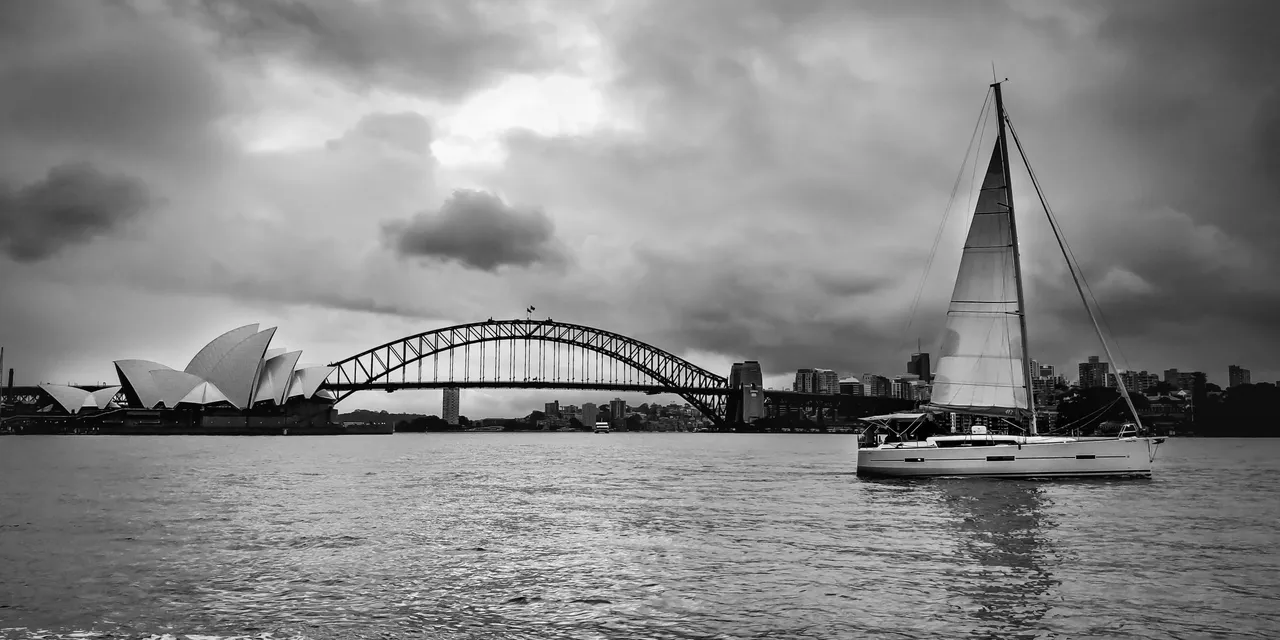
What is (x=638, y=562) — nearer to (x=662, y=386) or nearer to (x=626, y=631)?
(x=626, y=631)

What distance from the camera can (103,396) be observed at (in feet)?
458

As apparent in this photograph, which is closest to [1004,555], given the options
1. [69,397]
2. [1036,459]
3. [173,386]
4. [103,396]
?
[1036,459]

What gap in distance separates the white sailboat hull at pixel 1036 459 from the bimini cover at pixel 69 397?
13634cm

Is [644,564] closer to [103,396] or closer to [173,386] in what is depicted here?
[173,386]

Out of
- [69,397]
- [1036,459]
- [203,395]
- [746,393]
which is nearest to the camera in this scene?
[1036,459]

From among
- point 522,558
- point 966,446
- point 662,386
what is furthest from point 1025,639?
point 662,386

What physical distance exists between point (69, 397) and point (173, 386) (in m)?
24.9

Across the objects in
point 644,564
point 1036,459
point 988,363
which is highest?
point 988,363

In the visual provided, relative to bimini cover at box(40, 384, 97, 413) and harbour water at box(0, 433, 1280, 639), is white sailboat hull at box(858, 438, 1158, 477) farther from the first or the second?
bimini cover at box(40, 384, 97, 413)

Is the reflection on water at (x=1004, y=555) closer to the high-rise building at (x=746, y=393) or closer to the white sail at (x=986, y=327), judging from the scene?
the white sail at (x=986, y=327)

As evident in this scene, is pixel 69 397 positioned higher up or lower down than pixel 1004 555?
higher up

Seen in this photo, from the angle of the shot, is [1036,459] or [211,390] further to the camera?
[211,390]

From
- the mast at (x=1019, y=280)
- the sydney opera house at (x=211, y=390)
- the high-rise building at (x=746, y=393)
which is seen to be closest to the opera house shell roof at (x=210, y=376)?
the sydney opera house at (x=211, y=390)

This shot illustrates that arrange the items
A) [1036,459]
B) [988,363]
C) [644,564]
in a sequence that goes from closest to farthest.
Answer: [644,564]
[1036,459]
[988,363]
